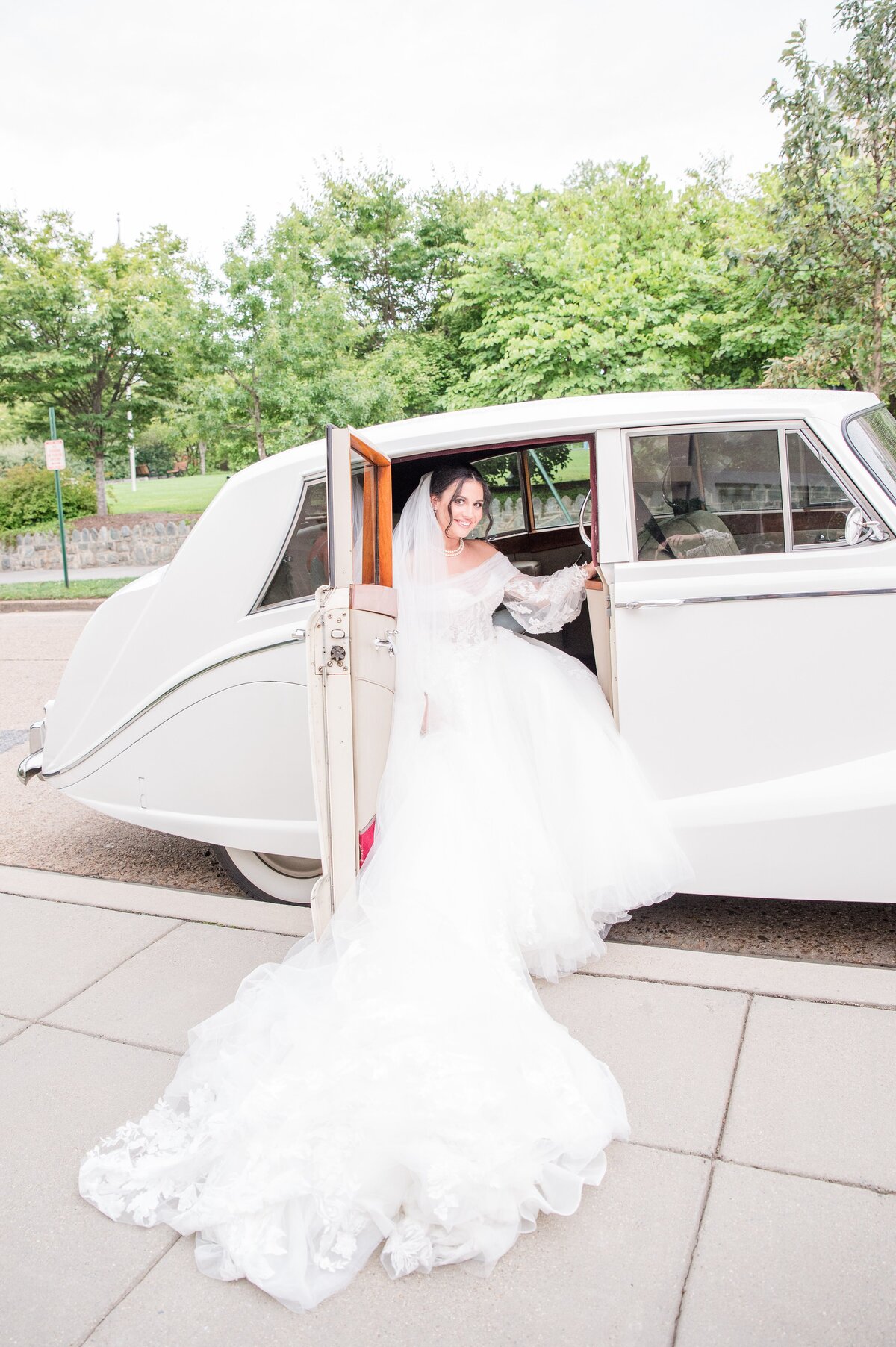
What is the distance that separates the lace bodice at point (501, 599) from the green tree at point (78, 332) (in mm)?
20157

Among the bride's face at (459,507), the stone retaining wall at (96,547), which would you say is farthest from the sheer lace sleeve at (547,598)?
the stone retaining wall at (96,547)

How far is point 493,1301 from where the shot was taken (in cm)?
199

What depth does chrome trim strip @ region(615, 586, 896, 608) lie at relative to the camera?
3059 mm

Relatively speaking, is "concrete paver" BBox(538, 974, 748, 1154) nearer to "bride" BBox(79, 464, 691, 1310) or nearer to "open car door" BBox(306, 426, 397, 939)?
"bride" BBox(79, 464, 691, 1310)

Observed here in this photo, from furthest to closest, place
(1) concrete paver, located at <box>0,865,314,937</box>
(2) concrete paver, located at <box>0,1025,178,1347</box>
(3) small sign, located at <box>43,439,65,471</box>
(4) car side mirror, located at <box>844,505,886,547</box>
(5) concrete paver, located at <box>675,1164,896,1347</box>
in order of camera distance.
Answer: (3) small sign, located at <box>43,439,65,471</box> < (1) concrete paver, located at <box>0,865,314,937</box> < (4) car side mirror, located at <box>844,505,886,547</box> < (2) concrete paver, located at <box>0,1025,178,1347</box> < (5) concrete paver, located at <box>675,1164,896,1347</box>

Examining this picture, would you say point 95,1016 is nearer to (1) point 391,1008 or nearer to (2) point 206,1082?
(2) point 206,1082

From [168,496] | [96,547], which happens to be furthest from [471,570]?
[168,496]

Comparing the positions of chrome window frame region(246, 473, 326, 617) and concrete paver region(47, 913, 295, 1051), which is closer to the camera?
concrete paver region(47, 913, 295, 1051)

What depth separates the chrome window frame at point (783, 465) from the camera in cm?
313

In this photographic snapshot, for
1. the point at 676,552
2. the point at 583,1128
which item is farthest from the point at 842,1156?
the point at 676,552

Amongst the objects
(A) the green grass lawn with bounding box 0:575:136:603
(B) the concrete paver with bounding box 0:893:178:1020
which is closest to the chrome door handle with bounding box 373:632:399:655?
(B) the concrete paver with bounding box 0:893:178:1020

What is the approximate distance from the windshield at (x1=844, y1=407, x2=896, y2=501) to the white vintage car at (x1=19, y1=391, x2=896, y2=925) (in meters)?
0.01

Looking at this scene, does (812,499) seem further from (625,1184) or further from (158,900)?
(158,900)

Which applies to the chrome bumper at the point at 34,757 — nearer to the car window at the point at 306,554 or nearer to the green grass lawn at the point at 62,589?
the car window at the point at 306,554
